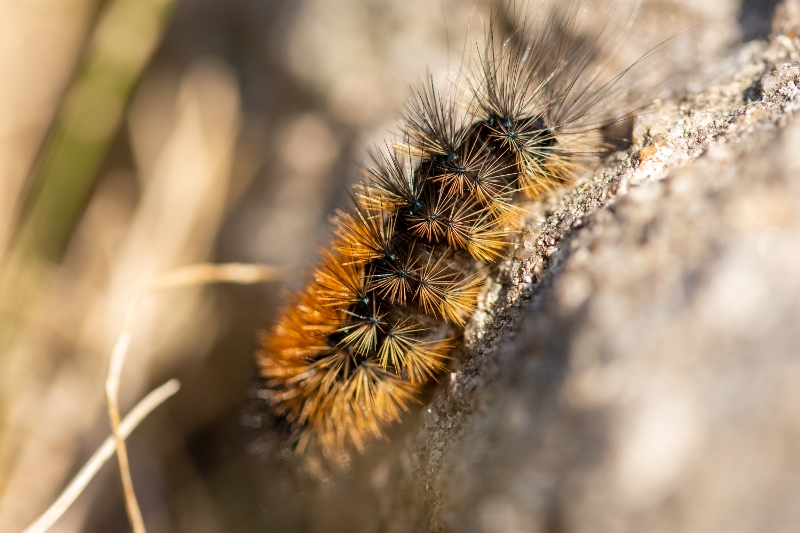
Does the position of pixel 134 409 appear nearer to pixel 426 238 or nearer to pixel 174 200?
pixel 174 200

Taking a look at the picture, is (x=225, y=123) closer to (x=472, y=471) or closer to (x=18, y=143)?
(x=18, y=143)

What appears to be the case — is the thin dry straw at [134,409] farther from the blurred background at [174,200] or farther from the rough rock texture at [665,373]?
the rough rock texture at [665,373]

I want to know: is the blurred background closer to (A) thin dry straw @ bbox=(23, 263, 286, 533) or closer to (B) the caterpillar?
(A) thin dry straw @ bbox=(23, 263, 286, 533)

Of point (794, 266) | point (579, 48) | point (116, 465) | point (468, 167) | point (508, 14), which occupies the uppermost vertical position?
point (508, 14)

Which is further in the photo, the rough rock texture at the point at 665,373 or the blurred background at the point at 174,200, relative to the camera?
the blurred background at the point at 174,200

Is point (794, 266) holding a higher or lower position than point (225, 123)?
lower

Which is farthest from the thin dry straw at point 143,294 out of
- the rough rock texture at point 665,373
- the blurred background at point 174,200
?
the rough rock texture at point 665,373

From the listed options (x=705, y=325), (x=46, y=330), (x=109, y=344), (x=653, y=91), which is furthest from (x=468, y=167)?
(x=46, y=330)
